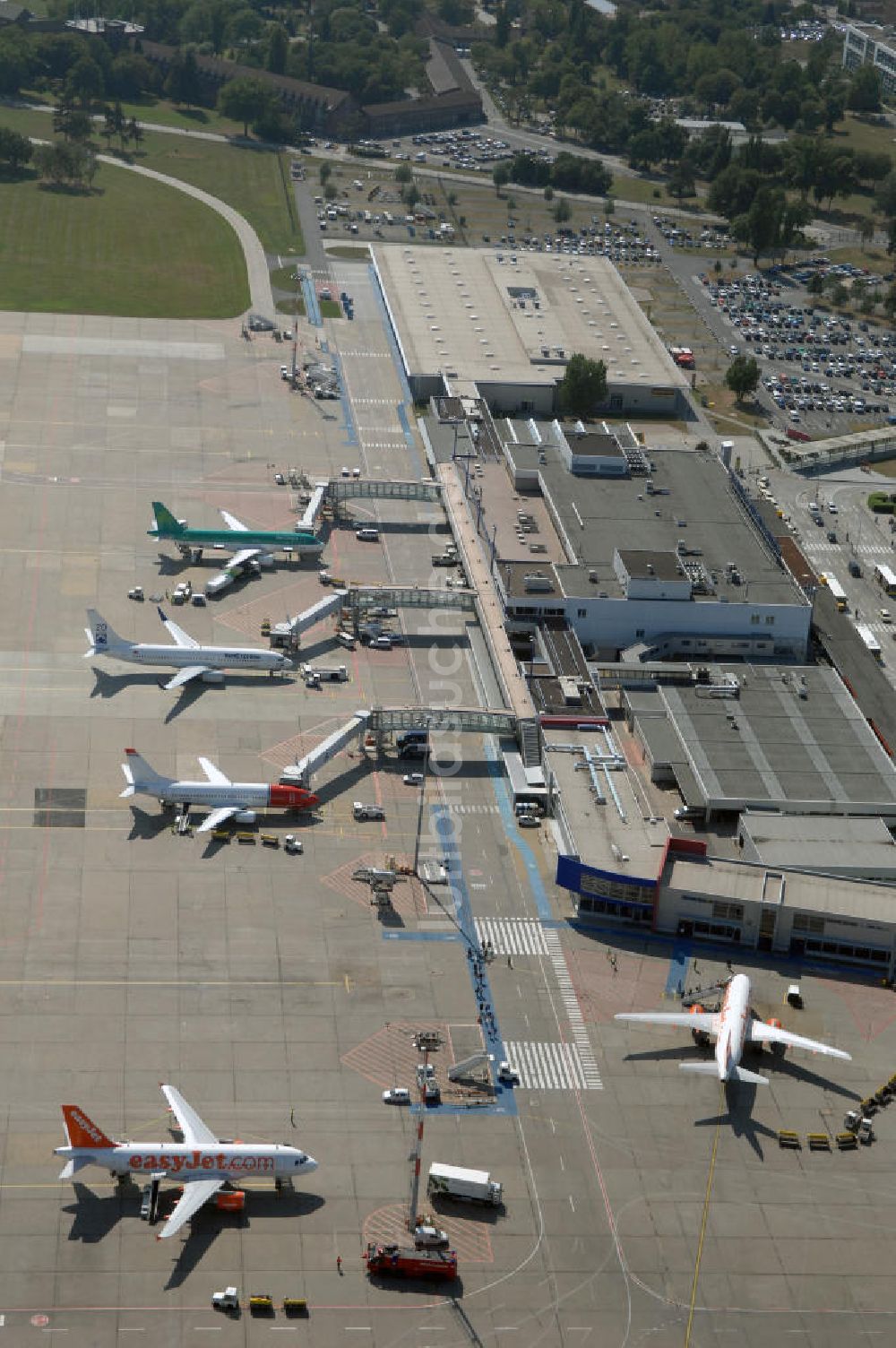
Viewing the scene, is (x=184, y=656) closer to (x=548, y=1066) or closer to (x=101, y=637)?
(x=101, y=637)

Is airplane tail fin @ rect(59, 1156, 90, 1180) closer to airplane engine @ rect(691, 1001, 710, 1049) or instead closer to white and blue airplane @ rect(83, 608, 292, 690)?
airplane engine @ rect(691, 1001, 710, 1049)

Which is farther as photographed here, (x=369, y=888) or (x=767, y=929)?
(x=369, y=888)

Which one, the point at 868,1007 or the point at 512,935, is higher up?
the point at 868,1007

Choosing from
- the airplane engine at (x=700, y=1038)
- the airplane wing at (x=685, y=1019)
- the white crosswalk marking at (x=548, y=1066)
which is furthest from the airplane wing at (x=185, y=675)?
the airplane engine at (x=700, y=1038)

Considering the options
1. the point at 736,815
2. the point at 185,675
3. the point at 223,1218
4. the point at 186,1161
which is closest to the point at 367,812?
the point at 185,675

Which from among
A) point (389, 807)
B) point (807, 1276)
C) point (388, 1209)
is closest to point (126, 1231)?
point (388, 1209)

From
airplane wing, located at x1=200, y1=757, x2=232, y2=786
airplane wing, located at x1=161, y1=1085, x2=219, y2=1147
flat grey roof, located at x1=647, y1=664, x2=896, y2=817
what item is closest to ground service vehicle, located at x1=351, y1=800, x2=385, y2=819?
airplane wing, located at x1=200, y1=757, x2=232, y2=786
